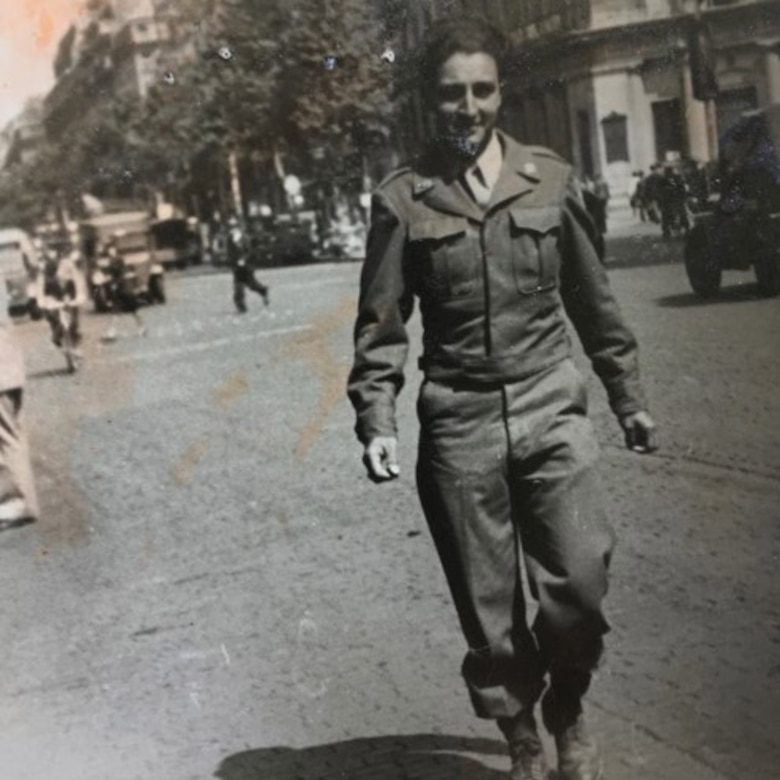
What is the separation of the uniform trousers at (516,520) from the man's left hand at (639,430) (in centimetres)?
10

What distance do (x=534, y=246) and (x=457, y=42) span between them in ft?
1.69

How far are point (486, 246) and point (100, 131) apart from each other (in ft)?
5.71

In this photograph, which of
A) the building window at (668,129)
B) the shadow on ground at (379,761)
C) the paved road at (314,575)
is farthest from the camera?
the building window at (668,129)

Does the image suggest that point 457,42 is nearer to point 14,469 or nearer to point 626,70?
point 626,70

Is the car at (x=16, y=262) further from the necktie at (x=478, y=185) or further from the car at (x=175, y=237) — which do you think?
the necktie at (x=478, y=185)

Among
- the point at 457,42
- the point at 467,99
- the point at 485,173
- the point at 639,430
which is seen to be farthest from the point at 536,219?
the point at 639,430

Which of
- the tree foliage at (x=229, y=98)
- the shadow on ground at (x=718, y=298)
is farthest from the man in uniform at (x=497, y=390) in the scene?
the shadow on ground at (x=718, y=298)

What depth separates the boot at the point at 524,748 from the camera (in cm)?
361

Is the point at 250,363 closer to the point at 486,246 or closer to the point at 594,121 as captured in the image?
the point at 594,121

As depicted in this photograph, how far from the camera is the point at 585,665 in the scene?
3576mm

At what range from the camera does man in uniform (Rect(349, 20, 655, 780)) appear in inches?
138

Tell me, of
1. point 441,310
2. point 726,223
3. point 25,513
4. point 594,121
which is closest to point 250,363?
point 25,513

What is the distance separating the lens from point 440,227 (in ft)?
11.6

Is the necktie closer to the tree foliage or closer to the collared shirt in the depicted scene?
the collared shirt
